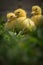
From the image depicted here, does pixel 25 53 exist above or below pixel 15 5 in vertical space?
below

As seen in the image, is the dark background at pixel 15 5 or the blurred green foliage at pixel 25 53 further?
the dark background at pixel 15 5

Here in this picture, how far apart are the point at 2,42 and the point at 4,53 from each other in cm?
4

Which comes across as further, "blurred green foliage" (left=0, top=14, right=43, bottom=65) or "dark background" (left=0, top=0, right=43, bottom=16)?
"dark background" (left=0, top=0, right=43, bottom=16)

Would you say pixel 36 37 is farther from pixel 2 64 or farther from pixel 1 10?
pixel 1 10

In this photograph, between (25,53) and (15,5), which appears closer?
(25,53)

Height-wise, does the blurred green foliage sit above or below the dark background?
below

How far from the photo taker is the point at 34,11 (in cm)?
162

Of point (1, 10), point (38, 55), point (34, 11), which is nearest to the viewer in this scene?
point (38, 55)

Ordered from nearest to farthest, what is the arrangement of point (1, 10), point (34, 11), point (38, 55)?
point (38, 55)
point (34, 11)
point (1, 10)

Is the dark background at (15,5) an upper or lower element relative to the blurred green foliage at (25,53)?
upper

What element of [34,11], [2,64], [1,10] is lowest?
[2,64]

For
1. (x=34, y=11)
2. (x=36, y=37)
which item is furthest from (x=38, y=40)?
(x=34, y=11)

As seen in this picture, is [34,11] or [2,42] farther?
[34,11]

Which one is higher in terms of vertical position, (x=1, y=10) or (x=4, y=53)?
(x=1, y=10)
